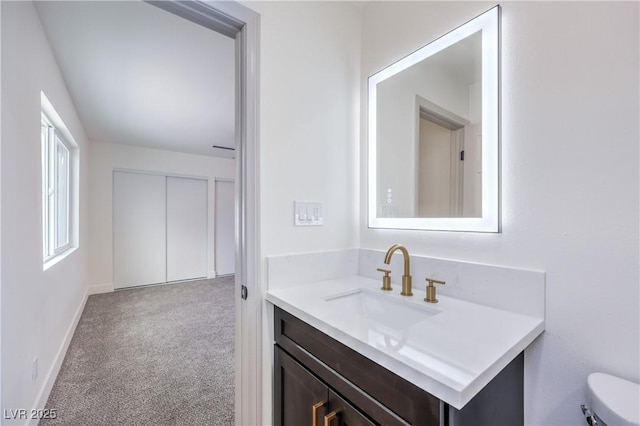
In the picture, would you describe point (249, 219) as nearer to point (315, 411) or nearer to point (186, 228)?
point (315, 411)

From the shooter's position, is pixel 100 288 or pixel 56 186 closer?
pixel 56 186

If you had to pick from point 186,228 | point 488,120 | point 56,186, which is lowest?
point 186,228

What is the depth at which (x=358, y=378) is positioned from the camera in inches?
30.2

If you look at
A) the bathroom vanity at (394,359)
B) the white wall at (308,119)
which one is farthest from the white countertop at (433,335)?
the white wall at (308,119)

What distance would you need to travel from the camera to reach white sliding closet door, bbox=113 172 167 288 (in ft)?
14.0

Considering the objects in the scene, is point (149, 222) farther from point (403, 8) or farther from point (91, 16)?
point (403, 8)

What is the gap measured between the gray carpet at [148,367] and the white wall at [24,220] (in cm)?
21

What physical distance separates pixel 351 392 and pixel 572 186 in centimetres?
91

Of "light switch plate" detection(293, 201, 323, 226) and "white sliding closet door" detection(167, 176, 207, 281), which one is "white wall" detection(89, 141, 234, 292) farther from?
"light switch plate" detection(293, 201, 323, 226)

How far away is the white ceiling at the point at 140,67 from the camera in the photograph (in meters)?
1.60

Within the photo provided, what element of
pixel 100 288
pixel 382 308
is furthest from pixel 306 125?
pixel 100 288

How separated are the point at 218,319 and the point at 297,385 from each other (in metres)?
2.43

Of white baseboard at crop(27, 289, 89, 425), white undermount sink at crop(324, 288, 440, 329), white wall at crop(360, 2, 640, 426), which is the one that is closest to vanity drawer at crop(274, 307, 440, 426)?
white undermount sink at crop(324, 288, 440, 329)

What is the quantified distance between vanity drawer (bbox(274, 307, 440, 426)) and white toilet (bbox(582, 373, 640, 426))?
42 centimetres
